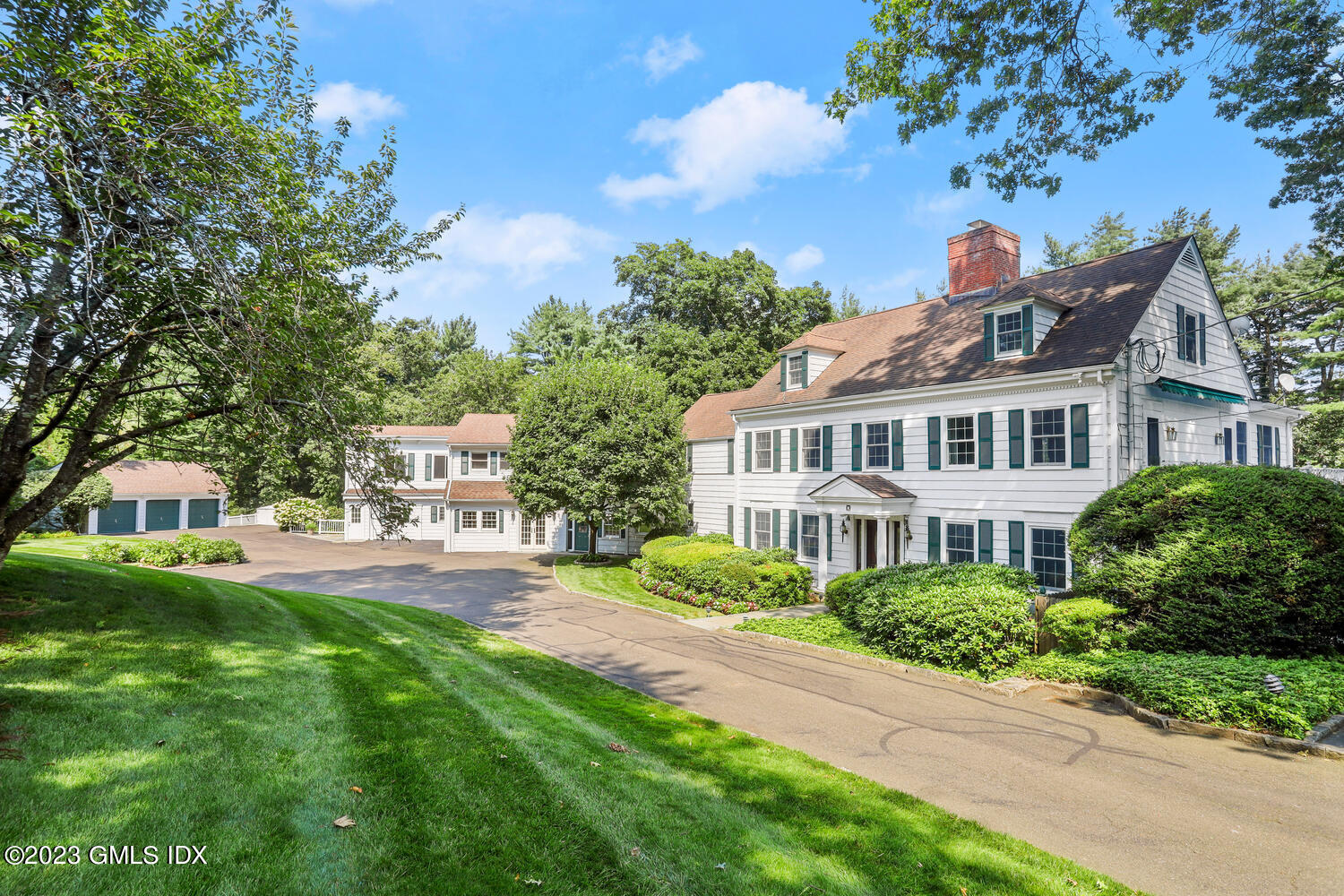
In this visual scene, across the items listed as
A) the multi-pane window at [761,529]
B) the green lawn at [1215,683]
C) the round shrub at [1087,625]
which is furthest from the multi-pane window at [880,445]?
the green lawn at [1215,683]

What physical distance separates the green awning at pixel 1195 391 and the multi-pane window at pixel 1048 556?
441 centimetres

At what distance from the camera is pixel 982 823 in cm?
618

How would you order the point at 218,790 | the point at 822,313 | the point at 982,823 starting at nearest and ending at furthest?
the point at 218,790 < the point at 982,823 < the point at 822,313

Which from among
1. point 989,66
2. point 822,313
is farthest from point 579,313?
point 989,66

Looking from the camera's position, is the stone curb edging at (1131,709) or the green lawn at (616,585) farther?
the green lawn at (616,585)

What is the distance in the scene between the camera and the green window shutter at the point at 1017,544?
52.2 feet

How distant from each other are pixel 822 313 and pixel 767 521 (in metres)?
24.4

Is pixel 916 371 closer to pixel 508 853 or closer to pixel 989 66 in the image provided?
pixel 989 66

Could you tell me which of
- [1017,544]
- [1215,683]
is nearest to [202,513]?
[1017,544]

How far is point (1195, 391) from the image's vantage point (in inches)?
632

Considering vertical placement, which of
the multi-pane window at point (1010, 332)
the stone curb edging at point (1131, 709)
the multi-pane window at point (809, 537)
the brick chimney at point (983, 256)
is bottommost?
the stone curb edging at point (1131, 709)

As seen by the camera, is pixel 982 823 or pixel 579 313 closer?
pixel 982 823

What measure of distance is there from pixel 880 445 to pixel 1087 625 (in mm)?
9023

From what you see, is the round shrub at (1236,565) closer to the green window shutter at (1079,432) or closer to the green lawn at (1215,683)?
the green lawn at (1215,683)
